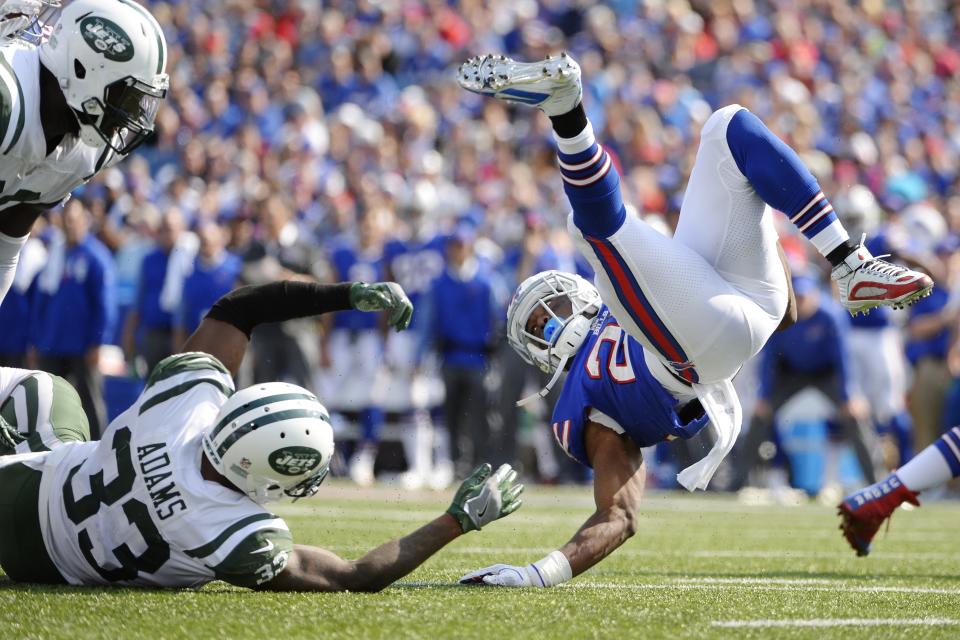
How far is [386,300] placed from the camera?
422cm

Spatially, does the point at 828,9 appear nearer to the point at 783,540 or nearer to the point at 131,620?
the point at 783,540

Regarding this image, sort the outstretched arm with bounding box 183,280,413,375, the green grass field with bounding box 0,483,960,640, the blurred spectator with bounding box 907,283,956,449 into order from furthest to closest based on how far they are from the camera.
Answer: the blurred spectator with bounding box 907,283,956,449, the outstretched arm with bounding box 183,280,413,375, the green grass field with bounding box 0,483,960,640

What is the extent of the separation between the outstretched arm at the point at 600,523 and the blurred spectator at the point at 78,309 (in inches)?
212

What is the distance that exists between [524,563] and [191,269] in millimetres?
5397

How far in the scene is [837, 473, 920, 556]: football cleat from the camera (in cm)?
497

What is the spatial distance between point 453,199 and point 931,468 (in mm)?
6848

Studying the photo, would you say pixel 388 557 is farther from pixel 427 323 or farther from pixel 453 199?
pixel 453 199

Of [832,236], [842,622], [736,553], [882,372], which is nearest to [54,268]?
[736,553]

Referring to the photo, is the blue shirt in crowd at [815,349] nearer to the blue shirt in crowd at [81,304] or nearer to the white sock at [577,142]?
the blue shirt in crowd at [81,304]

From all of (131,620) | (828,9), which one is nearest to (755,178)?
(131,620)

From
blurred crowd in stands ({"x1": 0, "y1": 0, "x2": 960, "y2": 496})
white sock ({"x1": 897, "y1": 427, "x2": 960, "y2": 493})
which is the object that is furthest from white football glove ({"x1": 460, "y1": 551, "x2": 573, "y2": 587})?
→ blurred crowd in stands ({"x1": 0, "y1": 0, "x2": 960, "y2": 496})

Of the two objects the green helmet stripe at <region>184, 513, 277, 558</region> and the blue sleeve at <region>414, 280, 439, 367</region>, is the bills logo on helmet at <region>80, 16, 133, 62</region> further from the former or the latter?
the blue sleeve at <region>414, 280, 439, 367</region>

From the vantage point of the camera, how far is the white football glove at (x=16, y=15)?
14.8ft

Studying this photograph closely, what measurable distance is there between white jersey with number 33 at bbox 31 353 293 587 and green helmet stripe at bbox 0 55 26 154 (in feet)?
2.83
